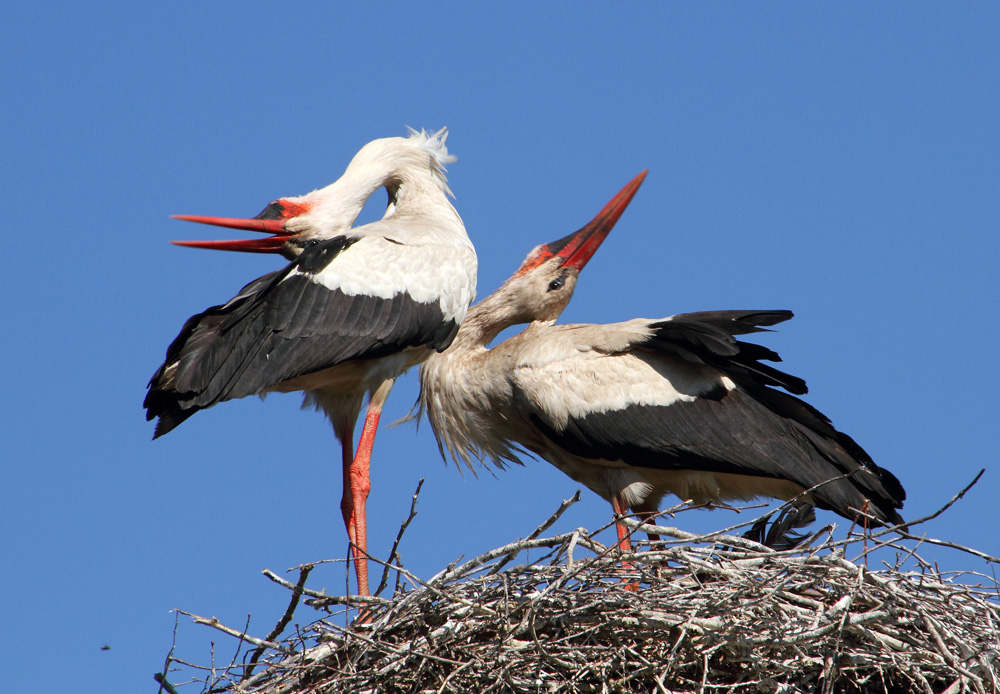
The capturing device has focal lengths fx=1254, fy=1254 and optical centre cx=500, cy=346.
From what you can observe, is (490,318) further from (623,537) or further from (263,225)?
(623,537)

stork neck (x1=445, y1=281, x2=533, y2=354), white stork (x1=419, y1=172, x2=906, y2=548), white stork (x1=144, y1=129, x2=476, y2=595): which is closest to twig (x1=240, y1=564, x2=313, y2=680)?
white stork (x1=144, y1=129, x2=476, y2=595)

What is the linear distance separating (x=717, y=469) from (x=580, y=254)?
180 centimetres

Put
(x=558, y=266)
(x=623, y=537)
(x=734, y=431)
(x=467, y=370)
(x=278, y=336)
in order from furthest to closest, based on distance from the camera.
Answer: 1. (x=558, y=266)
2. (x=467, y=370)
3. (x=734, y=431)
4. (x=278, y=336)
5. (x=623, y=537)

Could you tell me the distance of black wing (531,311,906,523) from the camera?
5.74 metres

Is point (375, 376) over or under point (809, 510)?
over

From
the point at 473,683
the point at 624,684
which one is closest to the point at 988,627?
the point at 624,684

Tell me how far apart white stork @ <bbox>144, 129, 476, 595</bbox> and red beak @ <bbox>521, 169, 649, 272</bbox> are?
85 cm

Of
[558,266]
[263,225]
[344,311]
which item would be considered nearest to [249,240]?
[263,225]

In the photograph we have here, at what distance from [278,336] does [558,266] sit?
7.53 feet

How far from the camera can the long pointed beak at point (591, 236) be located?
280 inches

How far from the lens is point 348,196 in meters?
6.37

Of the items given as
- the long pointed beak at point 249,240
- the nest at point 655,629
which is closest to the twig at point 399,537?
the nest at point 655,629

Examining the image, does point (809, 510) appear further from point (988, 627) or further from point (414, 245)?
point (414, 245)

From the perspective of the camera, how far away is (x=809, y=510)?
6051 millimetres
